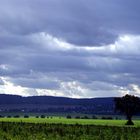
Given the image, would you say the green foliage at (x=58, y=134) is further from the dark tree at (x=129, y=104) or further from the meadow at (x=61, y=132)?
the dark tree at (x=129, y=104)

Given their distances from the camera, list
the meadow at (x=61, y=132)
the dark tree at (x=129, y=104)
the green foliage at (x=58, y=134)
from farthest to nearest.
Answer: the dark tree at (x=129, y=104)
the meadow at (x=61, y=132)
the green foliage at (x=58, y=134)

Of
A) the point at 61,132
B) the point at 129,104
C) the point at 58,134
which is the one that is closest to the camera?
the point at 58,134

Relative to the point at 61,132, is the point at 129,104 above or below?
above

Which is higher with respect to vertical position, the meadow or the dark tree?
the dark tree

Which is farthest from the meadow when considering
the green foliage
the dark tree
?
the dark tree

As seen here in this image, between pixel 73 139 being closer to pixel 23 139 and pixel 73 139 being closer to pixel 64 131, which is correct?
pixel 23 139

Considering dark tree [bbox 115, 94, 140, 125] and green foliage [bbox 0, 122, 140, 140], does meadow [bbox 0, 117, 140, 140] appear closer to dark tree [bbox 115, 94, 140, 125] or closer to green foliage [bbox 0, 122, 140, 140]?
green foliage [bbox 0, 122, 140, 140]

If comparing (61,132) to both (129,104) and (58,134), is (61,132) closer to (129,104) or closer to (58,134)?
(58,134)

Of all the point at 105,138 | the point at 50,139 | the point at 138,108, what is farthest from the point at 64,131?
the point at 138,108

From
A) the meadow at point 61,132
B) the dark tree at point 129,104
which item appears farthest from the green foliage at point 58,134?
the dark tree at point 129,104

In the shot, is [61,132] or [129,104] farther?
[129,104]

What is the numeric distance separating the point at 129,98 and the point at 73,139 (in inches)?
4321

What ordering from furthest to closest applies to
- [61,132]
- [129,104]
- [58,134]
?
[129,104] → [61,132] → [58,134]

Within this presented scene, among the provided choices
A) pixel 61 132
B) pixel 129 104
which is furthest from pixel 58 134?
pixel 129 104
